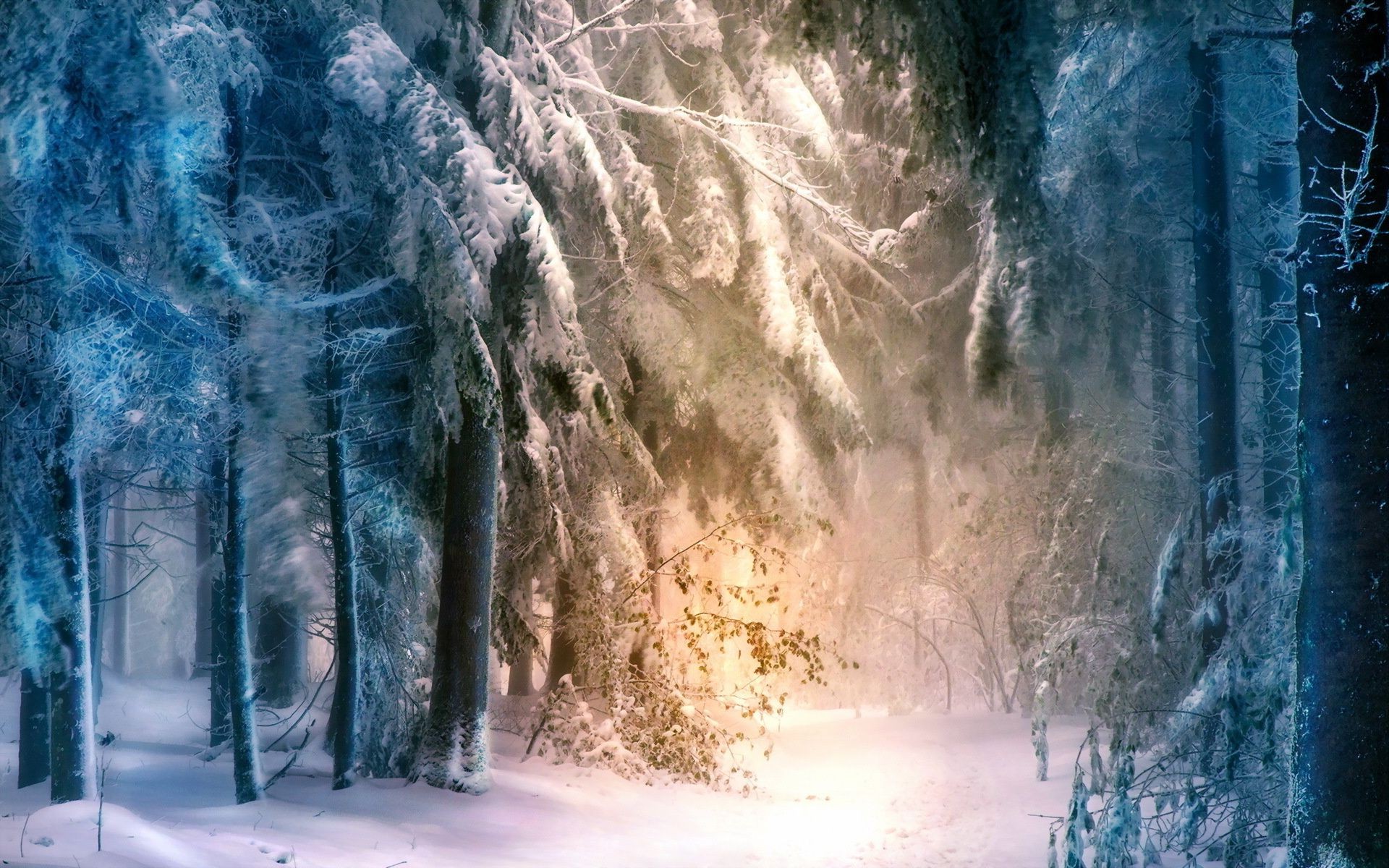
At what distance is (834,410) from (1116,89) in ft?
14.2

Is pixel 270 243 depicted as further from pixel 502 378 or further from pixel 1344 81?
pixel 1344 81

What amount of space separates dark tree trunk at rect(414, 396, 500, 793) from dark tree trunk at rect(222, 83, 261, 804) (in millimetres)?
1665

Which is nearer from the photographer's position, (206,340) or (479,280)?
(479,280)

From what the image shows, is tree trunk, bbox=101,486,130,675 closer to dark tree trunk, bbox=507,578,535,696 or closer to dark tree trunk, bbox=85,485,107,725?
dark tree trunk, bbox=507,578,535,696

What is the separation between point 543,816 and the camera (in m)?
10.3

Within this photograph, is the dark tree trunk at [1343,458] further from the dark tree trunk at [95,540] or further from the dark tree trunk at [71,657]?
the dark tree trunk at [95,540]

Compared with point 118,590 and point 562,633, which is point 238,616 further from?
point 118,590

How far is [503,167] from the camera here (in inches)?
374

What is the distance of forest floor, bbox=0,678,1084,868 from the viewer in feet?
24.3

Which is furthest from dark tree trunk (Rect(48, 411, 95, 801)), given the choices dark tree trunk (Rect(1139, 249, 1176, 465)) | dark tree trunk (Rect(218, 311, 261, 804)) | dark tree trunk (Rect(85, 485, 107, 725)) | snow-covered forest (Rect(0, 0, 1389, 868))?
dark tree trunk (Rect(1139, 249, 1176, 465))

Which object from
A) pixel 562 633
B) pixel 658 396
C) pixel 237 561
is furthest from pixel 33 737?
pixel 658 396

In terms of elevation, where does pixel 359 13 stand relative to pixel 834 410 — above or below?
above

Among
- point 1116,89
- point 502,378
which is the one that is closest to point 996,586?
point 1116,89

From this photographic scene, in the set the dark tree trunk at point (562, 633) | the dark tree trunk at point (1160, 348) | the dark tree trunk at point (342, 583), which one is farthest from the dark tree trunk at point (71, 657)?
the dark tree trunk at point (1160, 348)
